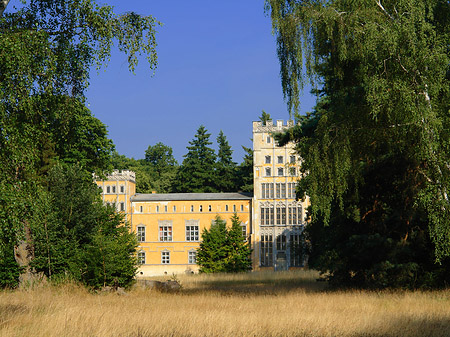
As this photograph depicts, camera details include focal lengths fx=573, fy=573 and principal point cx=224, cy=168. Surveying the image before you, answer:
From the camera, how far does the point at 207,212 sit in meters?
56.3

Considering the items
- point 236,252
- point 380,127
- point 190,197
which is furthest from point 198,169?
point 380,127

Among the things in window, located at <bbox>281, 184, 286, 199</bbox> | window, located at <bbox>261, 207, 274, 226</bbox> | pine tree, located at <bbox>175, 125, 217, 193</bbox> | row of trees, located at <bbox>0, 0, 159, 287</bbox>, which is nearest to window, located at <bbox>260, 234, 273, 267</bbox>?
window, located at <bbox>261, 207, 274, 226</bbox>

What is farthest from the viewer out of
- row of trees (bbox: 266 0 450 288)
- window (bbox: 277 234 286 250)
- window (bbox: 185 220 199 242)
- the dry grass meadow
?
window (bbox: 185 220 199 242)

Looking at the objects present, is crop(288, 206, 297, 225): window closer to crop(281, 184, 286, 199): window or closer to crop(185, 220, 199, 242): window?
crop(281, 184, 286, 199): window

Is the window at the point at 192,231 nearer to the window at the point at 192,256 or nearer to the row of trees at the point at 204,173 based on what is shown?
the window at the point at 192,256

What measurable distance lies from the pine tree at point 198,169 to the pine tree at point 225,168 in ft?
2.79

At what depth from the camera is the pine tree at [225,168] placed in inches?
2815

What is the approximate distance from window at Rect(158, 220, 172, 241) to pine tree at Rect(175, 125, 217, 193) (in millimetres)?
13639

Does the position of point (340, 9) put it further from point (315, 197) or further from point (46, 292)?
point (46, 292)

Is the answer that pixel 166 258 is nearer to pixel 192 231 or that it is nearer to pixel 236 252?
pixel 192 231

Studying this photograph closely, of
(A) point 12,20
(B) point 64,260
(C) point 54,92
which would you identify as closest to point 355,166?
(C) point 54,92

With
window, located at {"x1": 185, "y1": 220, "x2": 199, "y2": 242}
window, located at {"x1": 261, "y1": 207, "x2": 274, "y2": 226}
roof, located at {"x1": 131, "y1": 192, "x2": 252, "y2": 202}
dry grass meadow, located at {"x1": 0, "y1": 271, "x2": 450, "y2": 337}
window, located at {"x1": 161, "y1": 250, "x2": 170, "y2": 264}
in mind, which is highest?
roof, located at {"x1": 131, "y1": 192, "x2": 252, "y2": 202}

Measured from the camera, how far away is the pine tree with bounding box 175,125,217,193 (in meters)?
70.5

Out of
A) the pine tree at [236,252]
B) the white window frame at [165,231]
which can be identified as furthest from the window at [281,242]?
the white window frame at [165,231]
